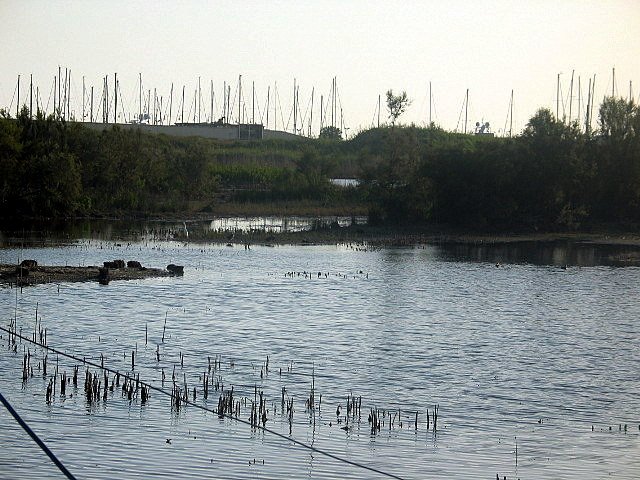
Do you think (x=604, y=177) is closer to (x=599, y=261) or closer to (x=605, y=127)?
(x=605, y=127)

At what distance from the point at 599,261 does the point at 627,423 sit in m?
35.3

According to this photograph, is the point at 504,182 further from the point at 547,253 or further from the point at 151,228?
the point at 151,228

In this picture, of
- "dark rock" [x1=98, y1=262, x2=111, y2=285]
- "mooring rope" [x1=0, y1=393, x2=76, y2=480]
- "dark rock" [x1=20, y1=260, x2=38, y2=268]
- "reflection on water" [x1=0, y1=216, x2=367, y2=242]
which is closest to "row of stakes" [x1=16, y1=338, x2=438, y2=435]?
"mooring rope" [x1=0, y1=393, x2=76, y2=480]

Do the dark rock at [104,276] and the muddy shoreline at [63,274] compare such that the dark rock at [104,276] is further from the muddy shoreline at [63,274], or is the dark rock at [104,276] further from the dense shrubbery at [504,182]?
the dense shrubbery at [504,182]

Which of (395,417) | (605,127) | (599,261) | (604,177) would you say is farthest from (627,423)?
(605,127)

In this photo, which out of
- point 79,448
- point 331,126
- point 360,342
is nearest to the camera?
point 79,448

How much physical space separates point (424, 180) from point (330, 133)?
215ft

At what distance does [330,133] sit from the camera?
5172 inches

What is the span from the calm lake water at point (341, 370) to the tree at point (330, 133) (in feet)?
285

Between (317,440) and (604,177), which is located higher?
(604,177)

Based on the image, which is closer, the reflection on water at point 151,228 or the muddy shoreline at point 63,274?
the muddy shoreline at point 63,274

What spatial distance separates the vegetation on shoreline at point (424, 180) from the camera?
221ft

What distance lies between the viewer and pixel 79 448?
15617 millimetres

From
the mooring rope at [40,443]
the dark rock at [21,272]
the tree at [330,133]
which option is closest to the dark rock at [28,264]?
the dark rock at [21,272]
